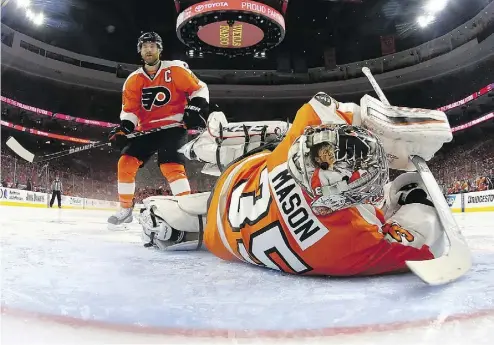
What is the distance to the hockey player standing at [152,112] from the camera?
5.12 ft

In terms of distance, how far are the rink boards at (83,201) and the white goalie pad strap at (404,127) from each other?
7.37 feet

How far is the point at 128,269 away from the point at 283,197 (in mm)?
306

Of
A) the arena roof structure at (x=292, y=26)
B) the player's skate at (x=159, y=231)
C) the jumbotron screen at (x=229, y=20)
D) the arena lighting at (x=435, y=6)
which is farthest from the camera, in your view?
the jumbotron screen at (x=229, y=20)

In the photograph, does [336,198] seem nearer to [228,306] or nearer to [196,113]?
[228,306]

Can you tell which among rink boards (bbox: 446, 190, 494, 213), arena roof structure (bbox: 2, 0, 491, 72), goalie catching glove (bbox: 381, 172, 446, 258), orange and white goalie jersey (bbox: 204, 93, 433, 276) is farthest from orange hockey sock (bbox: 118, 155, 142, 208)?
rink boards (bbox: 446, 190, 494, 213)

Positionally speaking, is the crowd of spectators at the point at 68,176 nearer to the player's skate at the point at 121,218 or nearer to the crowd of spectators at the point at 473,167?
the player's skate at the point at 121,218

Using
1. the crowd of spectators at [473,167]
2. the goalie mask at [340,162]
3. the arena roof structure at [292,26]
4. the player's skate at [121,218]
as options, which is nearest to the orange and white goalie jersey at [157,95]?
the arena roof structure at [292,26]

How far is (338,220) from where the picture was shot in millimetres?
562

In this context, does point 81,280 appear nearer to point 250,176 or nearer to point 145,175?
point 250,176

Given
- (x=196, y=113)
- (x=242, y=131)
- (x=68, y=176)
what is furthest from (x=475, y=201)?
(x=68, y=176)

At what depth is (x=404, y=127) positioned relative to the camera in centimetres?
62

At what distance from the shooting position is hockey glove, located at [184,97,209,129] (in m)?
1.46

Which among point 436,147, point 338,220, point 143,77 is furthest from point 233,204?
point 143,77

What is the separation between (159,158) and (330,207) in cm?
111
